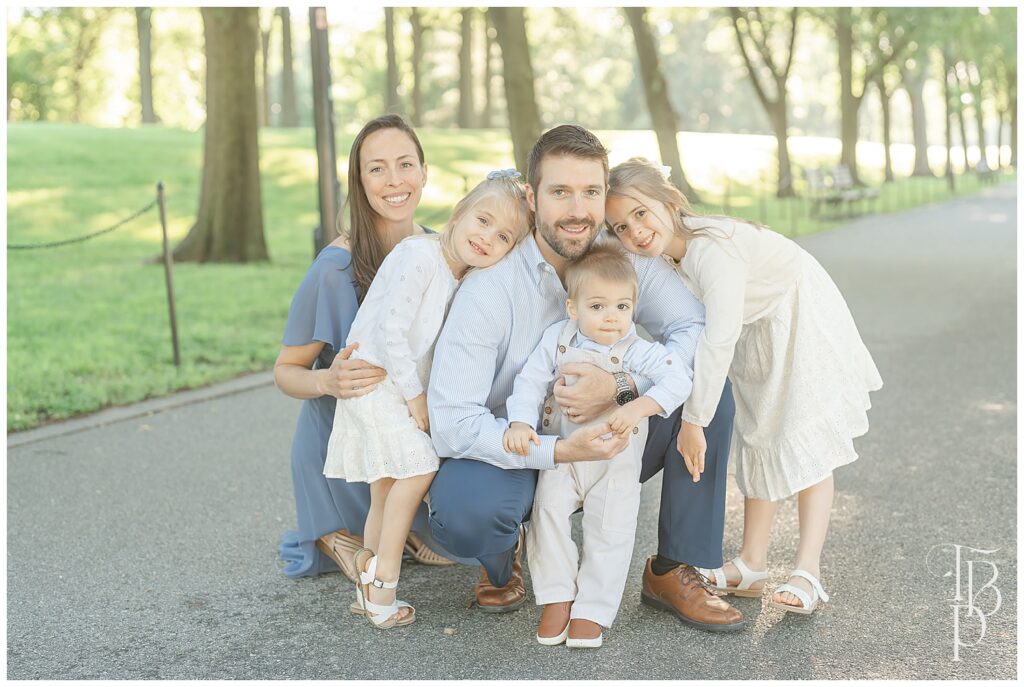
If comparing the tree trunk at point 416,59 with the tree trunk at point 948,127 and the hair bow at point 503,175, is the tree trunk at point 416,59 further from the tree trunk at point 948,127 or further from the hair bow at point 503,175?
the hair bow at point 503,175

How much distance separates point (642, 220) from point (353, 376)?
3.60ft

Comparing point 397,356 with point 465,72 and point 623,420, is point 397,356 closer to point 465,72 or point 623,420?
point 623,420

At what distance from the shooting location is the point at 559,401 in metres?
3.87

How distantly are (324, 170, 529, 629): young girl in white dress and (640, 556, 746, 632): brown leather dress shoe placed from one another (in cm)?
83

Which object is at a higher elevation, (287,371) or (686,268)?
(686,268)

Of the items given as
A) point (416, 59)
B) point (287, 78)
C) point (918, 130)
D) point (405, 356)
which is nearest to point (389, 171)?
point (405, 356)

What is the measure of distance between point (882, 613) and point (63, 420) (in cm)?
520

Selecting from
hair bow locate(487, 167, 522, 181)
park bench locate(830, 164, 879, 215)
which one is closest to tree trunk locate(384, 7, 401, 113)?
park bench locate(830, 164, 879, 215)

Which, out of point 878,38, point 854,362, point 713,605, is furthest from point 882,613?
point 878,38

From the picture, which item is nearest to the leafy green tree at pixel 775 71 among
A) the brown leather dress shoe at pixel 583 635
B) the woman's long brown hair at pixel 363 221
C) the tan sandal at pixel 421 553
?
the woman's long brown hair at pixel 363 221

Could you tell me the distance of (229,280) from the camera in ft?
42.8

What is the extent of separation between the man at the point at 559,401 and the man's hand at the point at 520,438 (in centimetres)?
3

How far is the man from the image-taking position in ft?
12.5

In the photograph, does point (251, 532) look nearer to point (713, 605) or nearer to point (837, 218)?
point (713, 605)
